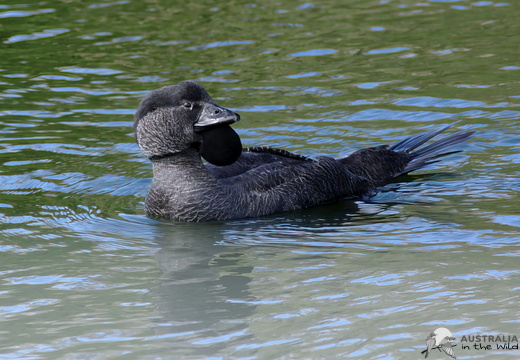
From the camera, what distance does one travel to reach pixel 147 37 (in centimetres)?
1564

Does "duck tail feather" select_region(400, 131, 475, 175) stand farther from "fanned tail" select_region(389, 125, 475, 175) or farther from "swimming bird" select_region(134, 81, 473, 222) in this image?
"swimming bird" select_region(134, 81, 473, 222)

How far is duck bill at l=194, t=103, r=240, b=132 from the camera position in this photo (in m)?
8.55

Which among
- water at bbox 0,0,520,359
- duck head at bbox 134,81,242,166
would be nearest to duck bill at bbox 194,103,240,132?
duck head at bbox 134,81,242,166

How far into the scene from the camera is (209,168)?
30.2ft

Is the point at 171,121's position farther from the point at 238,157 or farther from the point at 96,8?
the point at 96,8

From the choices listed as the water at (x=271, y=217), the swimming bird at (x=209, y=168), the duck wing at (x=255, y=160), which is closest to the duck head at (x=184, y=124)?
the swimming bird at (x=209, y=168)

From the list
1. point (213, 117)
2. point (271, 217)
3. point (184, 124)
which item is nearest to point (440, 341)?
point (271, 217)

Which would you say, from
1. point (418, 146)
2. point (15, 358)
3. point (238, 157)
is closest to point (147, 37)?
point (418, 146)

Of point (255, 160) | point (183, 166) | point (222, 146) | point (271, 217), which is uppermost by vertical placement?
point (222, 146)

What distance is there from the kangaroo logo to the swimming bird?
3250 millimetres

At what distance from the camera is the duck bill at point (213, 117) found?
8547mm

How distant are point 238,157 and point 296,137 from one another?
265cm

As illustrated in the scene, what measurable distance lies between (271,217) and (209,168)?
2.67ft

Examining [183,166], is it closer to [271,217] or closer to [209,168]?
[209,168]
